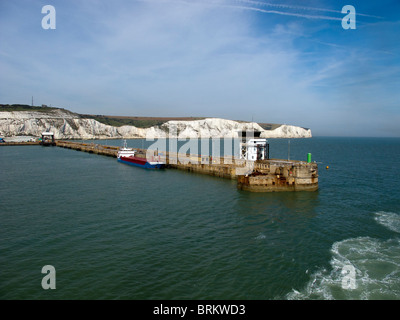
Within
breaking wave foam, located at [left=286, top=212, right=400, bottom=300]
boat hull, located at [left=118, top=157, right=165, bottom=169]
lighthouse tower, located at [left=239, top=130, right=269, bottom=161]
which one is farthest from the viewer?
boat hull, located at [left=118, top=157, right=165, bottom=169]

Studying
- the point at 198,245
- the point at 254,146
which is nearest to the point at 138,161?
the point at 254,146

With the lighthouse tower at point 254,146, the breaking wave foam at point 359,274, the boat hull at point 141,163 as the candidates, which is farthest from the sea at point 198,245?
the boat hull at point 141,163

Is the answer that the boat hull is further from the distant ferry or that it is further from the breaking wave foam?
the breaking wave foam

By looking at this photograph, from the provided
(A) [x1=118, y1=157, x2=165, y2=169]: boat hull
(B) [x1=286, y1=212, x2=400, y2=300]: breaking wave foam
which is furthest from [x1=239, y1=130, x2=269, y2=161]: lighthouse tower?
(B) [x1=286, y1=212, x2=400, y2=300]: breaking wave foam

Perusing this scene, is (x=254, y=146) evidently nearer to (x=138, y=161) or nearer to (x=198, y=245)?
(x=198, y=245)
